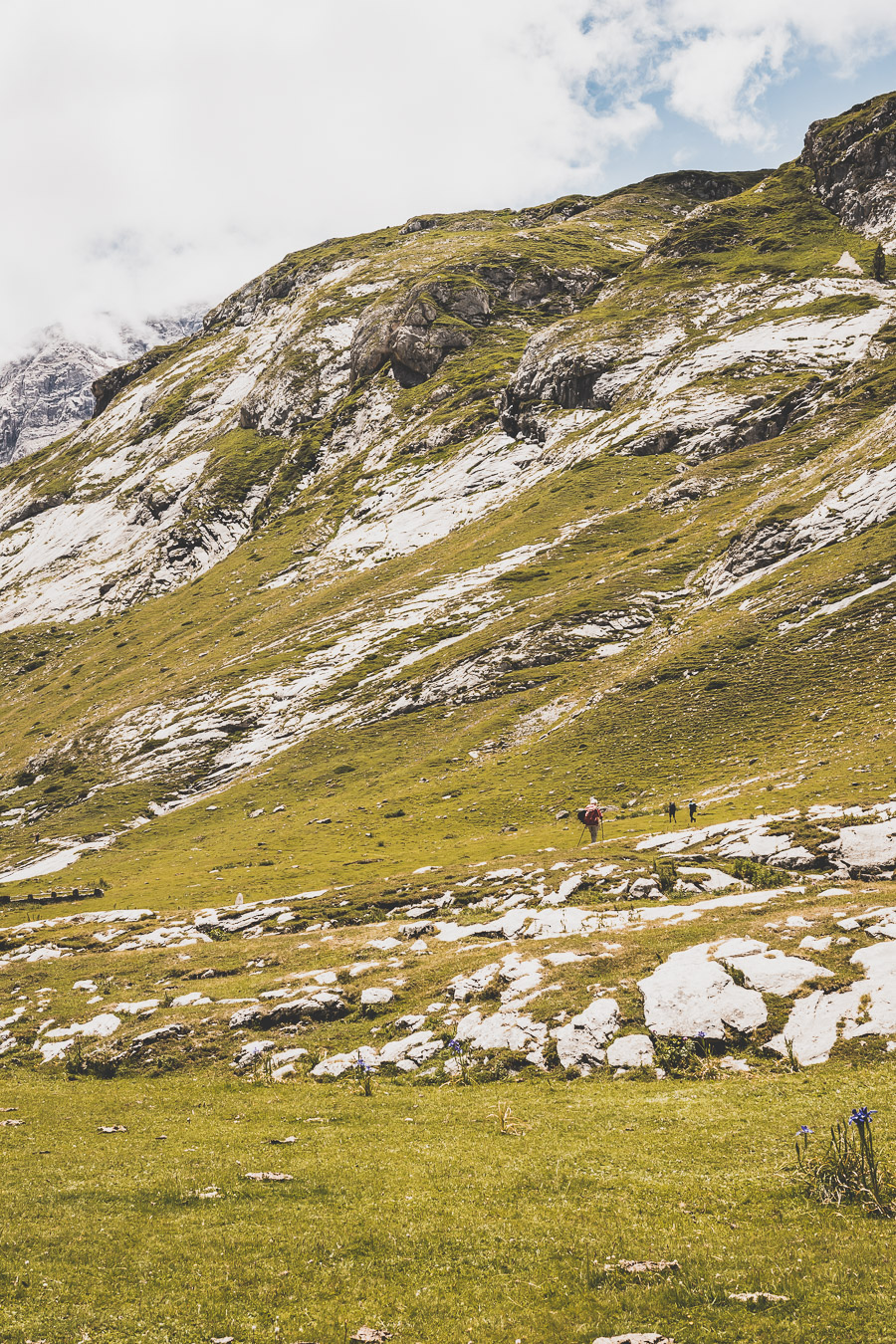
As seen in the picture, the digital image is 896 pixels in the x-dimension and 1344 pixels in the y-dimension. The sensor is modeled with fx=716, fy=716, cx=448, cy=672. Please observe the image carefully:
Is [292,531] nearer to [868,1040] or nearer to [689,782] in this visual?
[689,782]

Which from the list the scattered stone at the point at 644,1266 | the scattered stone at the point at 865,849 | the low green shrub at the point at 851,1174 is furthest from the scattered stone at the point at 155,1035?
the scattered stone at the point at 865,849

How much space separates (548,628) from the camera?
9219cm

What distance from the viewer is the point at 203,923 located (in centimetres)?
4609

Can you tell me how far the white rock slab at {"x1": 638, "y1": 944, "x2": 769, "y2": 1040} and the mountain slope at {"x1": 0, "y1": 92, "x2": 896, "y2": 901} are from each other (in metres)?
19.3

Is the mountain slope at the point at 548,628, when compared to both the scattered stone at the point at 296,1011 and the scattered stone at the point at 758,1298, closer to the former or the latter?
the scattered stone at the point at 296,1011

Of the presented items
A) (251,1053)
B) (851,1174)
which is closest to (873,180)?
(851,1174)

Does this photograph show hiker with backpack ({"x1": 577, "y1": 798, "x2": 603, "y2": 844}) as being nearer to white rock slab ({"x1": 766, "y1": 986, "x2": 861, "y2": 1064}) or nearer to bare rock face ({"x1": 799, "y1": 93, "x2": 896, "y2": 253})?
white rock slab ({"x1": 766, "y1": 986, "x2": 861, "y2": 1064})

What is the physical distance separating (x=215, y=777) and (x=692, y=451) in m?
100

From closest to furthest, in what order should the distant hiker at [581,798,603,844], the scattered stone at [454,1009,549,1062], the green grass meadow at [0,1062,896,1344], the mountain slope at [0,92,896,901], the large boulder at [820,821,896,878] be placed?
the green grass meadow at [0,1062,896,1344], the scattered stone at [454,1009,549,1062], the large boulder at [820,821,896,878], the distant hiker at [581,798,603,844], the mountain slope at [0,92,896,901]

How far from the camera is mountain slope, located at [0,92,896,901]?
59469mm

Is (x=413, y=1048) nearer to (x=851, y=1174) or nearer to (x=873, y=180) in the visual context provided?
(x=851, y=1174)

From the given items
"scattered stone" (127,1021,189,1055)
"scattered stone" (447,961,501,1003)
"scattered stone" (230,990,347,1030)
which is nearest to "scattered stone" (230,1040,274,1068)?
"scattered stone" (230,990,347,1030)

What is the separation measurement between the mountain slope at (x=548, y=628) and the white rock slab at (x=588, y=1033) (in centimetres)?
2129

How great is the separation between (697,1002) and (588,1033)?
3.46 metres
